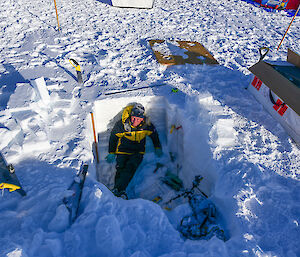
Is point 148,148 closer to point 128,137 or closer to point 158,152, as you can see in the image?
point 158,152

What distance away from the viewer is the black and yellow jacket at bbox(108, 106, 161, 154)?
3897mm

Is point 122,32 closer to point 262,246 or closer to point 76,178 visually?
point 76,178

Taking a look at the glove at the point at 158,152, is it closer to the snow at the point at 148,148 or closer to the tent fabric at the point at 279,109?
the snow at the point at 148,148

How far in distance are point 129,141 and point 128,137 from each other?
8 cm

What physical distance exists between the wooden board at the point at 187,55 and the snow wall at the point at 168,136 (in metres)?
1.47

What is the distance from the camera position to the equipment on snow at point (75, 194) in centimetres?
217

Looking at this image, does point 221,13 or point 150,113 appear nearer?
point 150,113

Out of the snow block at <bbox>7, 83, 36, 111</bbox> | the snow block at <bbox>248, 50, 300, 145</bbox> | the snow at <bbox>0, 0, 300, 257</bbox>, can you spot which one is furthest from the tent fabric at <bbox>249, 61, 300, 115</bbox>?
the snow block at <bbox>7, 83, 36, 111</bbox>

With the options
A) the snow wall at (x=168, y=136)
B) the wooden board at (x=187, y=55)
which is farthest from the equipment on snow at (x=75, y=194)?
the wooden board at (x=187, y=55)

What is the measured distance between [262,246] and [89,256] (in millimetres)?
1753

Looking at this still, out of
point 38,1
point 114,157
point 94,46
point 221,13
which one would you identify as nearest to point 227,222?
point 114,157

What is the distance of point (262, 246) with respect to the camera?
2104mm

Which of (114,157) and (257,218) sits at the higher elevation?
(257,218)

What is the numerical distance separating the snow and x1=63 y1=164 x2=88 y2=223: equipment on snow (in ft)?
0.25
